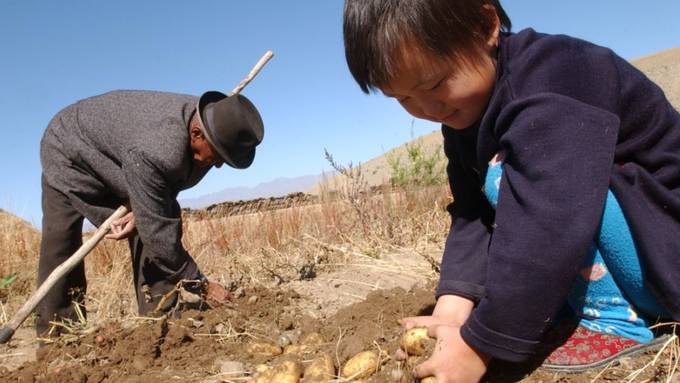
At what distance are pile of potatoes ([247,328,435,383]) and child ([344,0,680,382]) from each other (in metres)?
0.08

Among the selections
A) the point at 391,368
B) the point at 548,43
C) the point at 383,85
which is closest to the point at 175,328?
the point at 391,368

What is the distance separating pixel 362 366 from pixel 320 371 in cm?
17


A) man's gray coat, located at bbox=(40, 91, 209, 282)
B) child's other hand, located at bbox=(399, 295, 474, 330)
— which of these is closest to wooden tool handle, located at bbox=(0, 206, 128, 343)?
man's gray coat, located at bbox=(40, 91, 209, 282)

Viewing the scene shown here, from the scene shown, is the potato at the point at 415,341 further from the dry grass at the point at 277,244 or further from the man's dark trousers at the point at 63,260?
the man's dark trousers at the point at 63,260

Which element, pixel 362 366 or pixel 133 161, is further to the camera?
pixel 133 161

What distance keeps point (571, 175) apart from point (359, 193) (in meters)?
3.56

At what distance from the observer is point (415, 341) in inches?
63.5

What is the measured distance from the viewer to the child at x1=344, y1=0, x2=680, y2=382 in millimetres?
1302

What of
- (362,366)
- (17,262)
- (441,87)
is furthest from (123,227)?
(17,262)

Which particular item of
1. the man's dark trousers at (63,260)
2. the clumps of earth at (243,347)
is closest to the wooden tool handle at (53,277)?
the man's dark trousers at (63,260)

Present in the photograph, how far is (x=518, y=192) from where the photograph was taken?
1.35 m

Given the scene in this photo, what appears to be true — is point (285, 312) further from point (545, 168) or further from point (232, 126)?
point (545, 168)

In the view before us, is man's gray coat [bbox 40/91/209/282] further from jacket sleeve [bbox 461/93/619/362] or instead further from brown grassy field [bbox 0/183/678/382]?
jacket sleeve [bbox 461/93/619/362]

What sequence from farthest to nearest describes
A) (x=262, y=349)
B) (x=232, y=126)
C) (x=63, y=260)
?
(x=63, y=260), (x=232, y=126), (x=262, y=349)
